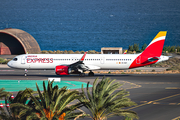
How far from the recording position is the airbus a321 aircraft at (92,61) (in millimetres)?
45438

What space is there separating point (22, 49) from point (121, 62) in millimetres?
54768

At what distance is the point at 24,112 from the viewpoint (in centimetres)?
1433

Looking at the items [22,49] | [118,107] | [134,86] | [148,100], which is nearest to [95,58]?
[134,86]

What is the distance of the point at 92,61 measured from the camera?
4734cm

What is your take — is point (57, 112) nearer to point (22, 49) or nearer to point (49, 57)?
point (49, 57)

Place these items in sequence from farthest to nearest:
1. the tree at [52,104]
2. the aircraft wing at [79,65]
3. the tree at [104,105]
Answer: the aircraft wing at [79,65] → the tree at [104,105] → the tree at [52,104]

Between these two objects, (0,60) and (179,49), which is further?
(179,49)

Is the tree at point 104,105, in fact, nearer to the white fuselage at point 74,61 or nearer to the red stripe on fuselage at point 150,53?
the red stripe on fuselage at point 150,53

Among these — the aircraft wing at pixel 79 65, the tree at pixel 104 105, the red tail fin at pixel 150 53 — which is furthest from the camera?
the red tail fin at pixel 150 53

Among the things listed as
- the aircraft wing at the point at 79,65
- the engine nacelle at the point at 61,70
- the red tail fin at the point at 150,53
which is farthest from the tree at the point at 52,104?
the red tail fin at the point at 150,53

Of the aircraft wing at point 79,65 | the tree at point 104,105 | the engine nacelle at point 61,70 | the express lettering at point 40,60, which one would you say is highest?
the express lettering at point 40,60

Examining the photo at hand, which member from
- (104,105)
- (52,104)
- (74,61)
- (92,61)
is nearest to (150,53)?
(92,61)

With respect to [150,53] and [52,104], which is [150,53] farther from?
[52,104]

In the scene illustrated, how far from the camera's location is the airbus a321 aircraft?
45438mm
